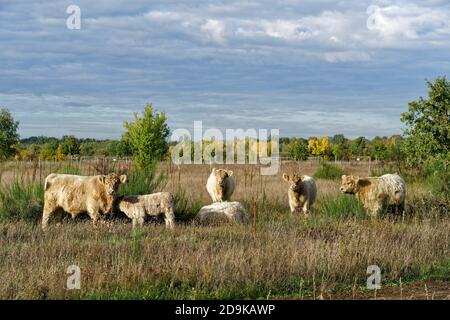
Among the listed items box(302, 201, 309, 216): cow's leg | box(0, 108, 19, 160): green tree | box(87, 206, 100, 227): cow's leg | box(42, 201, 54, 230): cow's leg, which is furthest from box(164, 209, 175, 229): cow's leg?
box(0, 108, 19, 160): green tree

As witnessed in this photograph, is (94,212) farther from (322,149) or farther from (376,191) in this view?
(322,149)

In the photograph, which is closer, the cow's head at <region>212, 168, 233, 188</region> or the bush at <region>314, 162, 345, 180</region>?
the cow's head at <region>212, 168, 233, 188</region>

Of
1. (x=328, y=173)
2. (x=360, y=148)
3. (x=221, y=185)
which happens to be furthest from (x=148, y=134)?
(x=360, y=148)

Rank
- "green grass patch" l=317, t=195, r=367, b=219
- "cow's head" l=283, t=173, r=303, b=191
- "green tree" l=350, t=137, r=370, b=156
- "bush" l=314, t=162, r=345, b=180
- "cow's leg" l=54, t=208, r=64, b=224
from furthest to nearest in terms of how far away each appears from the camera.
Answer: "green tree" l=350, t=137, r=370, b=156 → "bush" l=314, t=162, r=345, b=180 → "cow's head" l=283, t=173, r=303, b=191 → "green grass patch" l=317, t=195, r=367, b=219 → "cow's leg" l=54, t=208, r=64, b=224

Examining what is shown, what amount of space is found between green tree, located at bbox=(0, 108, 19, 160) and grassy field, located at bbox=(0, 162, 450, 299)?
4375cm

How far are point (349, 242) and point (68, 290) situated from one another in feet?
17.8

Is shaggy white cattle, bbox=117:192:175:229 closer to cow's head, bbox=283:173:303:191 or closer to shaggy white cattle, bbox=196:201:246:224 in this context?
shaggy white cattle, bbox=196:201:246:224

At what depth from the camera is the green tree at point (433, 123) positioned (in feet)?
56.9

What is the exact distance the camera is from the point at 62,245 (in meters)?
10.4

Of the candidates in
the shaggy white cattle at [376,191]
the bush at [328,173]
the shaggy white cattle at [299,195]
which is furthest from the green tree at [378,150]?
the shaggy white cattle at [299,195]

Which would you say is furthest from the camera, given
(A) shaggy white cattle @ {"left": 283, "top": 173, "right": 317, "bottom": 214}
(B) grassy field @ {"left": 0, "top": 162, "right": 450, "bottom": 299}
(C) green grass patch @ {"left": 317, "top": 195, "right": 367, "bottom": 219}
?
(A) shaggy white cattle @ {"left": 283, "top": 173, "right": 317, "bottom": 214}

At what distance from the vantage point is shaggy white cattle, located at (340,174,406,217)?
15445mm
